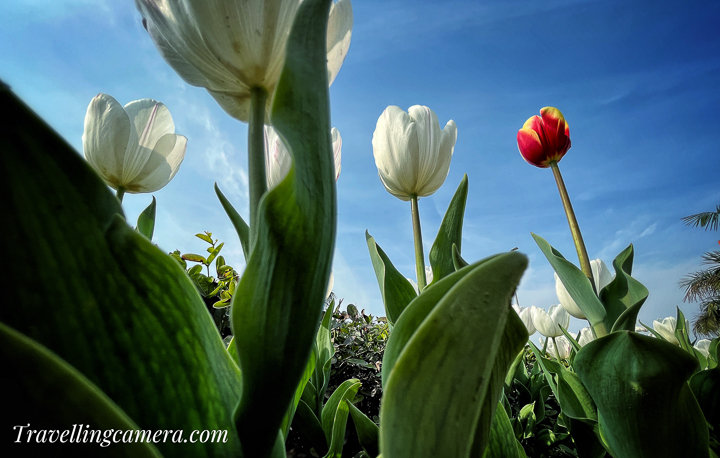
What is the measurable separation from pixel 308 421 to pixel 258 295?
0.52 m

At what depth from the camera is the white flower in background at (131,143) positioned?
0.68 metres

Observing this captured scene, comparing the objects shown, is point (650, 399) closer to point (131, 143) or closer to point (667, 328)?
point (131, 143)

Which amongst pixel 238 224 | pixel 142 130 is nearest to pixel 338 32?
Result: pixel 238 224

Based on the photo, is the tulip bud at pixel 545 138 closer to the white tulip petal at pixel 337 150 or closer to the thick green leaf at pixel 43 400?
the white tulip petal at pixel 337 150

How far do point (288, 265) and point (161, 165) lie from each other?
0.68 meters

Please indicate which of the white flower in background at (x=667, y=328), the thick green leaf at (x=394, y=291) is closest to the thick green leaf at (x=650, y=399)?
the thick green leaf at (x=394, y=291)

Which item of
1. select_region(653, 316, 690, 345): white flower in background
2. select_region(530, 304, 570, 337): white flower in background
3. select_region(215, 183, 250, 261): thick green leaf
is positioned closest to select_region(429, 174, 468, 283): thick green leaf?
select_region(215, 183, 250, 261): thick green leaf

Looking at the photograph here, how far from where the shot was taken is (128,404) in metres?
0.21

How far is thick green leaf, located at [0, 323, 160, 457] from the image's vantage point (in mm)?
127

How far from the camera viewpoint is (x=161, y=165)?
77 centimetres

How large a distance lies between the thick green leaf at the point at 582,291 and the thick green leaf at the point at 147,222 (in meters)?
0.82

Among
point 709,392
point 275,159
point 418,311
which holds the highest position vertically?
point 275,159

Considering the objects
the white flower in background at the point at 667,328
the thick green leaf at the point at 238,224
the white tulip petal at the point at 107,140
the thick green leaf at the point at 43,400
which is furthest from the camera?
the white flower in background at the point at 667,328

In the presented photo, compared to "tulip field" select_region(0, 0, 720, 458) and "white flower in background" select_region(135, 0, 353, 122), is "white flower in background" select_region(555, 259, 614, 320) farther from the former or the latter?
"white flower in background" select_region(135, 0, 353, 122)
